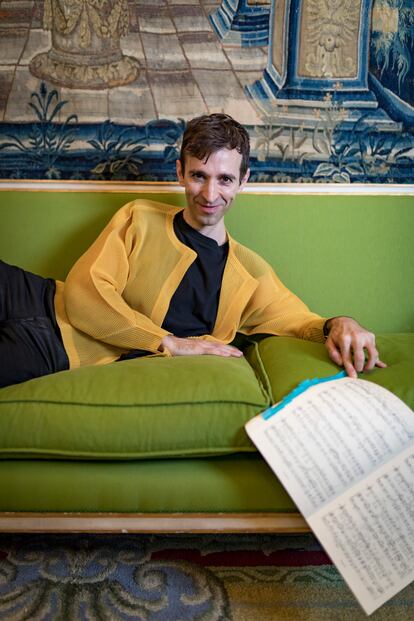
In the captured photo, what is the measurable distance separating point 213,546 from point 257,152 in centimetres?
143

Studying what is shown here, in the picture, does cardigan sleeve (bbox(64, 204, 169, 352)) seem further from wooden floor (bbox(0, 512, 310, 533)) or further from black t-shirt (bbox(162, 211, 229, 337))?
wooden floor (bbox(0, 512, 310, 533))

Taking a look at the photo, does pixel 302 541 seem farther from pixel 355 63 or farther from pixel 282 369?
pixel 355 63

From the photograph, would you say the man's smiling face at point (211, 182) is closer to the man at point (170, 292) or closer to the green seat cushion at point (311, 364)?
the man at point (170, 292)

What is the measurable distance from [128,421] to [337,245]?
120cm

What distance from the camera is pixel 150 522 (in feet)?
4.12

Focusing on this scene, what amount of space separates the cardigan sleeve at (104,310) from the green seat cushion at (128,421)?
327mm

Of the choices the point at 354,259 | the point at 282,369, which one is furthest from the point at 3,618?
the point at 354,259

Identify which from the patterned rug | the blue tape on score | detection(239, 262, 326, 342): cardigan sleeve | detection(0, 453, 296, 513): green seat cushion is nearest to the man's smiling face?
detection(239, 262, 326, 342): cardigan sleeve

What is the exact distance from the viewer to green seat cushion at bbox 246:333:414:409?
1.31m

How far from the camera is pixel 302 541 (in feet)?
4.75

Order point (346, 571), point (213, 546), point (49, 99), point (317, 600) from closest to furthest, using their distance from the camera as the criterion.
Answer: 1. point (346, 571)
2. point (317, 600)
3. point (213, 546)
4. point (49, 99)

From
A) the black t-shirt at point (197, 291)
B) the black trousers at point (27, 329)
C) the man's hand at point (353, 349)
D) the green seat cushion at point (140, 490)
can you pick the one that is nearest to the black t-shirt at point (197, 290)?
the black t-shirt at point (197, 291)

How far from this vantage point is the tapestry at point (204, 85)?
2.10 m

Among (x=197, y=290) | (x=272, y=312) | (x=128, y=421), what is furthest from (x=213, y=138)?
(x=128, y=421)
